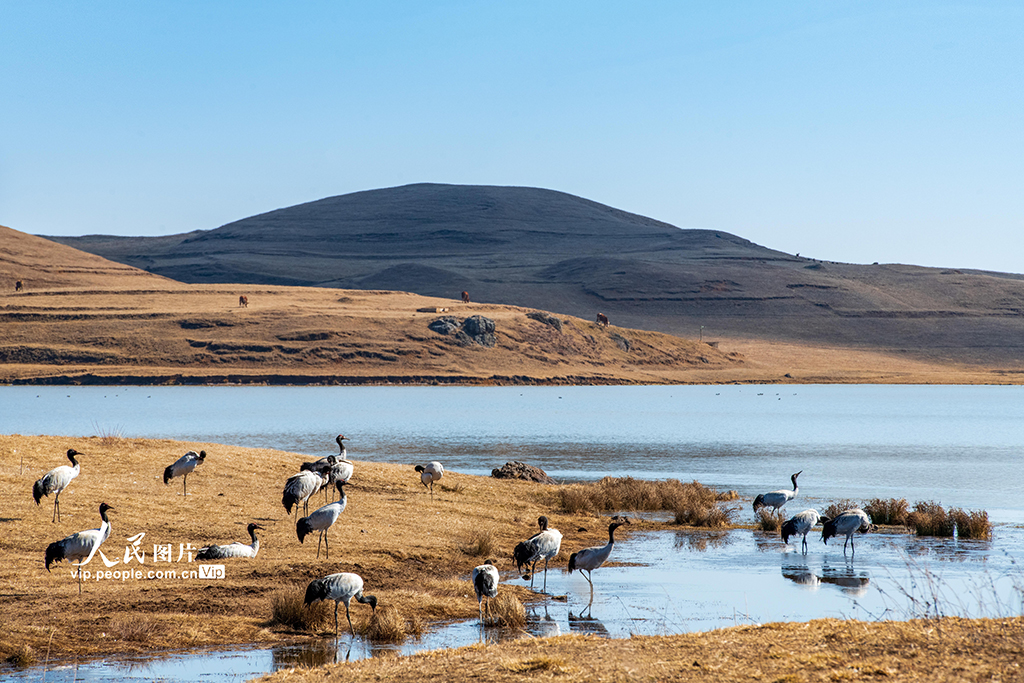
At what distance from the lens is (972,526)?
73.2 ft

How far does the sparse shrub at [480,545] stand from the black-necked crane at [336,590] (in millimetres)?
5491

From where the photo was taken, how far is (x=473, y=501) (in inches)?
974

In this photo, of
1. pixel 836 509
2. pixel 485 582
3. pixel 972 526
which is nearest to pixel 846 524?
pixel 972 526

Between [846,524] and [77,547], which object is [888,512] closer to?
[846,524]

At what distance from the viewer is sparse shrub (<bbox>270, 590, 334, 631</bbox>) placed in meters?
13.0

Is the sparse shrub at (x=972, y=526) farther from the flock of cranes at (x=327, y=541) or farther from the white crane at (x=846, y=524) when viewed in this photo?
the white crane at (x=846, y=524)

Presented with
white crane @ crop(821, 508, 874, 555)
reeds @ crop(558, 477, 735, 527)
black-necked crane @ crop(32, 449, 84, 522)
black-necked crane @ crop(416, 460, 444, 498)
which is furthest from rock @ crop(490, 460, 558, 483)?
black-necked crane @ crop(32, 449, 84, 522)

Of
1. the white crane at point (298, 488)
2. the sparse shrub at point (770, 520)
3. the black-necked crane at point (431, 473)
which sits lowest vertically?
the sparse shrub at point (770, 520)

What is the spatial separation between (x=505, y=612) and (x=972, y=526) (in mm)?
13839

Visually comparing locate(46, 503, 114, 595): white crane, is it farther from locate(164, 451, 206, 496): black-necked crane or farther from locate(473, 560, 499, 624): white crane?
locate(164, 451, 206, 496): black-necked crane

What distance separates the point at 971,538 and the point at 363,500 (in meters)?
14.1

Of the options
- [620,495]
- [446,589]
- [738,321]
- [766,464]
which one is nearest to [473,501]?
[620,495]

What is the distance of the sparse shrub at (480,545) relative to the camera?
1869cm

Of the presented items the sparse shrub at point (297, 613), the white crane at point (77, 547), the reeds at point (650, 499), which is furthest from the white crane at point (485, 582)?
the reeds at point (650, 499)
